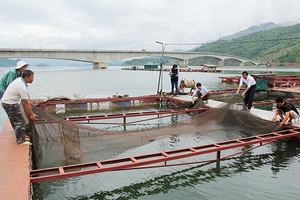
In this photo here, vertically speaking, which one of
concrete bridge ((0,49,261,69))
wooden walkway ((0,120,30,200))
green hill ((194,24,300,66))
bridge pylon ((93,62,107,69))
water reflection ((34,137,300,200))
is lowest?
water reflection ((34,137,300,200))

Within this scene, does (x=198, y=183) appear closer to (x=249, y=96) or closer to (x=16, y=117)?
(x=16, y=117)

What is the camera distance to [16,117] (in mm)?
5172

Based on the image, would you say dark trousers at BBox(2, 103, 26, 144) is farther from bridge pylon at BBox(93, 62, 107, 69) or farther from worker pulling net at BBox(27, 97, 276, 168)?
bridge pylon at BBox(93, 62, 107, 69)

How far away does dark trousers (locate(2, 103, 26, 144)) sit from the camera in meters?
5.02

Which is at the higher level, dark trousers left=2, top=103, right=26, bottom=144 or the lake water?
dark trousers left=2, top=103, right=26, bottom=144

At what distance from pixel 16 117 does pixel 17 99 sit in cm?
40

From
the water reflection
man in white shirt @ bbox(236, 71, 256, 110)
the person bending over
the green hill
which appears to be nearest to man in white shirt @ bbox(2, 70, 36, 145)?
the water reflection

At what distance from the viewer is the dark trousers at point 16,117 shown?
5.02 m

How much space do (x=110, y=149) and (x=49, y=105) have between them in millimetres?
7688

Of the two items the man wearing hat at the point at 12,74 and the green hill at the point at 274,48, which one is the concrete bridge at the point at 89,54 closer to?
the green hill at the point at 274,48

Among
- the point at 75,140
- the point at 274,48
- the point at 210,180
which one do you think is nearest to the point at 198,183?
the point at 210,180

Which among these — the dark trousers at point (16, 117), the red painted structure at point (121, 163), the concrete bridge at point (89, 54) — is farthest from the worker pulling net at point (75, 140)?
the concrete bridge at point (89, 54)

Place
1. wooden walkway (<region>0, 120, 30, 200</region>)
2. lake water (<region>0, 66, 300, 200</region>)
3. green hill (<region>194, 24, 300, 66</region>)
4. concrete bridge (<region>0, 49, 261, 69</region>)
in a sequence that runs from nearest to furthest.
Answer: wooden walkway (<region>0, 120, 30, 200</region>), lake water (<region>0, 66, 300, 200</region>), concrete bridge (<region>0, 49, 261, 69</region>), green hill (<region>194, 24, 300, 66</region>)

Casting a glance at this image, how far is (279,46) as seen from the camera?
92250 mm
